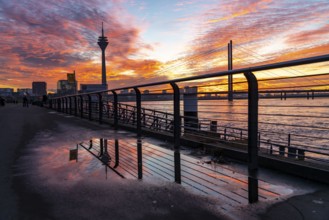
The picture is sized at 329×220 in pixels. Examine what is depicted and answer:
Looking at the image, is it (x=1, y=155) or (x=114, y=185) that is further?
(x=1, y=155)

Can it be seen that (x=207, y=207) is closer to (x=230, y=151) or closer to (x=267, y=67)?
(x=267, y=67)

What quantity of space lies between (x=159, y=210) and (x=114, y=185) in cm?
94

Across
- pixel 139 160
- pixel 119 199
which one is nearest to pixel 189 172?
pixel 139 160

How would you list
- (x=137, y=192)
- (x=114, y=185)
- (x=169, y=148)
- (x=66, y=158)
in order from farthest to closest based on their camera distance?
1. (x=169, y=148)
2. (x=66, y=158)
3. (x=114, y=185)
4. (x=137, y=192)

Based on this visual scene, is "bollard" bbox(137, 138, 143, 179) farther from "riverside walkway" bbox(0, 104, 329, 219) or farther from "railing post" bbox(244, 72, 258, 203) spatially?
"railing post" bbox(244, 72, 258, 203)

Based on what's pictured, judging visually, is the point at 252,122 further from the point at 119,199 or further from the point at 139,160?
the point at 119,199

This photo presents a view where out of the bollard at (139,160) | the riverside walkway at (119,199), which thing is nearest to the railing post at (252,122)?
the riverside walkway at (119,199)

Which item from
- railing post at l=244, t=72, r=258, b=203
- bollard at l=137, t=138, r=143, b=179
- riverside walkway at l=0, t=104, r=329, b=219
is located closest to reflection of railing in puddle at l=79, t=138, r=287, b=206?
bollard at l=137, t=138, r=143, b=179

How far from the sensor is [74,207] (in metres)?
2.77

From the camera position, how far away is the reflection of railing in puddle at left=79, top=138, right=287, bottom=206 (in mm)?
3126

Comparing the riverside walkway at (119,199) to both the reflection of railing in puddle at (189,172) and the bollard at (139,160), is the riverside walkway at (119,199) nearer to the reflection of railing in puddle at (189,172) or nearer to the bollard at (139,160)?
the reflection of railing in puddle at (189,172)

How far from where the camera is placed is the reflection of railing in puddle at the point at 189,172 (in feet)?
10.3

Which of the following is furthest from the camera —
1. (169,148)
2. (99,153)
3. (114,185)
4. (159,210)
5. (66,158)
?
(169,148)

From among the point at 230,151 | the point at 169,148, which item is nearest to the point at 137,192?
the point at 230,151
